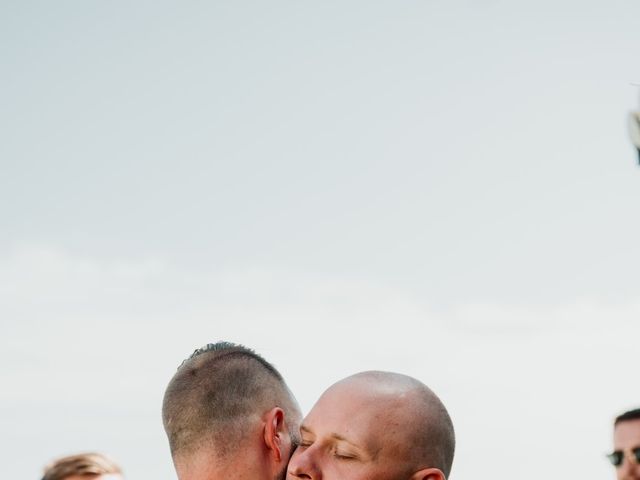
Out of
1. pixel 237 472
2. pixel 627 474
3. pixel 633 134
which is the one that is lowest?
pixel 627 474

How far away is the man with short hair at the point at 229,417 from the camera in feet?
12.8

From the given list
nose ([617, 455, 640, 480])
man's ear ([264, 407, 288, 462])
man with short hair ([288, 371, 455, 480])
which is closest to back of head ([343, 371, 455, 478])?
man with short hair ([288, 371, 455, 480])

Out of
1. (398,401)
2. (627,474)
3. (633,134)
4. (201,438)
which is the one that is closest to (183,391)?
(201,438)

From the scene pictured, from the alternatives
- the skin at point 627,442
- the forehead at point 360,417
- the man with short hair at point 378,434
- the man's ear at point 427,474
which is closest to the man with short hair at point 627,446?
the skin at point 627,442

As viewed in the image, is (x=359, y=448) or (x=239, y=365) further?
(x=239, y=365)

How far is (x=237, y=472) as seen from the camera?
388 centimetres

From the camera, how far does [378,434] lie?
11.4ft

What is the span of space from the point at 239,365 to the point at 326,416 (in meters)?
0.72

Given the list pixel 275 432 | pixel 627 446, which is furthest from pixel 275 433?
pixel 627 446

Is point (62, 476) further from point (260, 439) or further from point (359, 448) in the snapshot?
point (359, 448)

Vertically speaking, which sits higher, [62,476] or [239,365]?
[239,365]

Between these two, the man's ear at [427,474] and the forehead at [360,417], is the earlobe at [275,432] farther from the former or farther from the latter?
the man's ear at [427,474]

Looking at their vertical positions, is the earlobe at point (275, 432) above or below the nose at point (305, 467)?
above

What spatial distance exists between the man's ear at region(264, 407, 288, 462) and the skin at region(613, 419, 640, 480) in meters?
3.69
